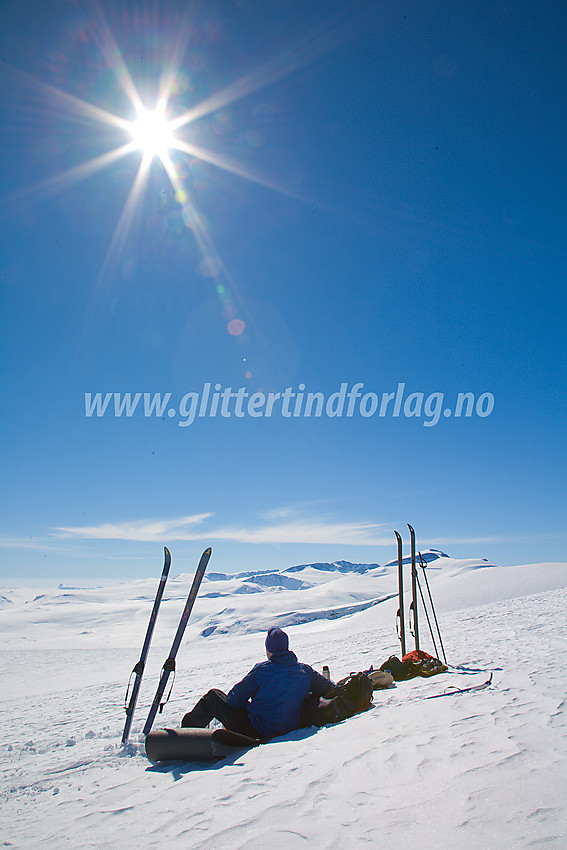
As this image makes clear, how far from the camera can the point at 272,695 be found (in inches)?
230

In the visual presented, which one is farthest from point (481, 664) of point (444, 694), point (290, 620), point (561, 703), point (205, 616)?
point (205, 616)

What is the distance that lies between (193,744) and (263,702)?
1.07 metres

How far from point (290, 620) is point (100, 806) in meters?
111

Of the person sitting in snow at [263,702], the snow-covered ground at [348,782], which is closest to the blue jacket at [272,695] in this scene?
the person sitting in snow at [263,702]

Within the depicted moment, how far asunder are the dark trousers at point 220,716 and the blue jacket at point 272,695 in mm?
69

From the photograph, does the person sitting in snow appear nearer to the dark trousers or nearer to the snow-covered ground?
the dark trousers

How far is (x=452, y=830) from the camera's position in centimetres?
285

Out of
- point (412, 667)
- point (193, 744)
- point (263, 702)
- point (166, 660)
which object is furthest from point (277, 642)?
point (412, 667)

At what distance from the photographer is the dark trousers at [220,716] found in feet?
18.8

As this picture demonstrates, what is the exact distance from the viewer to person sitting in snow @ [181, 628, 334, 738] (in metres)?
5.80

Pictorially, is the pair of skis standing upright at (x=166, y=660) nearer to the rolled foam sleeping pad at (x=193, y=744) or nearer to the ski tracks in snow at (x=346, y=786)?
the ski tracks in snow at (x=346, y=786)

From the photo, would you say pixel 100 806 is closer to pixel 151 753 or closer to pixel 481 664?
pixel 151 753

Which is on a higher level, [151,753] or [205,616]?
[151,753]

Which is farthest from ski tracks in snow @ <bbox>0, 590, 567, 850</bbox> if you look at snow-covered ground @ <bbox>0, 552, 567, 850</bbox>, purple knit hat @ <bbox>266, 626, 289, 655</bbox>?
purple knit hat @ <bbox>266, 626, 289, 655</bbox>
